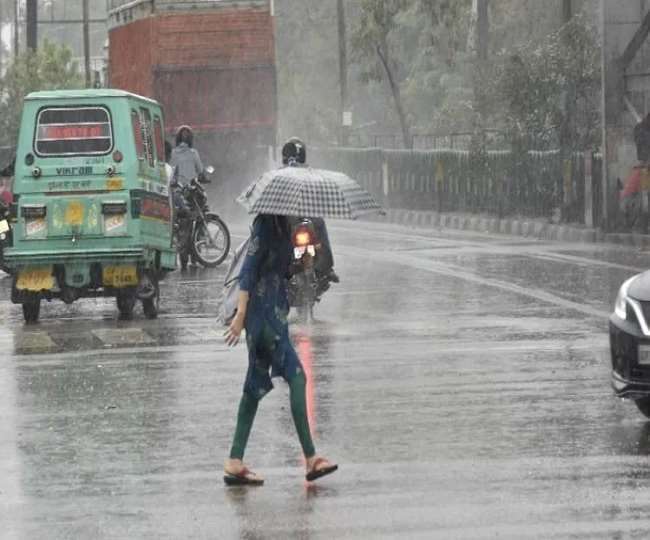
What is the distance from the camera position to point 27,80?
62.6m

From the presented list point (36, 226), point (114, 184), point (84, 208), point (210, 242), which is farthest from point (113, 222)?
point (210, 242)

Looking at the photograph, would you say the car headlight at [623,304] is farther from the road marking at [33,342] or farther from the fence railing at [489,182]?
the fence railing at [489,182]

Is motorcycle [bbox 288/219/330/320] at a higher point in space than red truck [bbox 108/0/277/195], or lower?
lower

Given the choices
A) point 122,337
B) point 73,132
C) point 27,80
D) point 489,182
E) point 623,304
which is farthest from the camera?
point 27,80

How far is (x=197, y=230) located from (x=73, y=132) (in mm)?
7097

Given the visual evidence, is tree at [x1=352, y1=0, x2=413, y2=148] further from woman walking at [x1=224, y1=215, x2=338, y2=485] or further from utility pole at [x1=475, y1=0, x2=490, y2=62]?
woman walking at [x1=224, y1=215, x2=338, y2=485]

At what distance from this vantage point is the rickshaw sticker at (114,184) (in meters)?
20.5

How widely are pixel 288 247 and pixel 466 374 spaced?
14.4 ft

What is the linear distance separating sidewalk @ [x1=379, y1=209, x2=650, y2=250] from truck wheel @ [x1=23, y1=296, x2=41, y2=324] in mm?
12543

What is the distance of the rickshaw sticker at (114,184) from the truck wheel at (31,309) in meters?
1.28

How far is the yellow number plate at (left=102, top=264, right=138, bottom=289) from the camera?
20500 millimetres

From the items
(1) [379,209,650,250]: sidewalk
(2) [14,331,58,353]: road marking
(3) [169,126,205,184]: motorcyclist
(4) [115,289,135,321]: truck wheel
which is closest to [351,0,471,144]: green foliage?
(1) [379,209,650,250]: sidewalk

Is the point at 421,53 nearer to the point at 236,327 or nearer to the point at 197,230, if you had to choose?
the point at 197,230

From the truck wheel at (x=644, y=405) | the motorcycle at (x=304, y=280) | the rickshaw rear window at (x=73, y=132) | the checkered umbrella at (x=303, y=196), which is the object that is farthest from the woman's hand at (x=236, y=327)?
the rickshaw rear window at (x=73, y=132)
